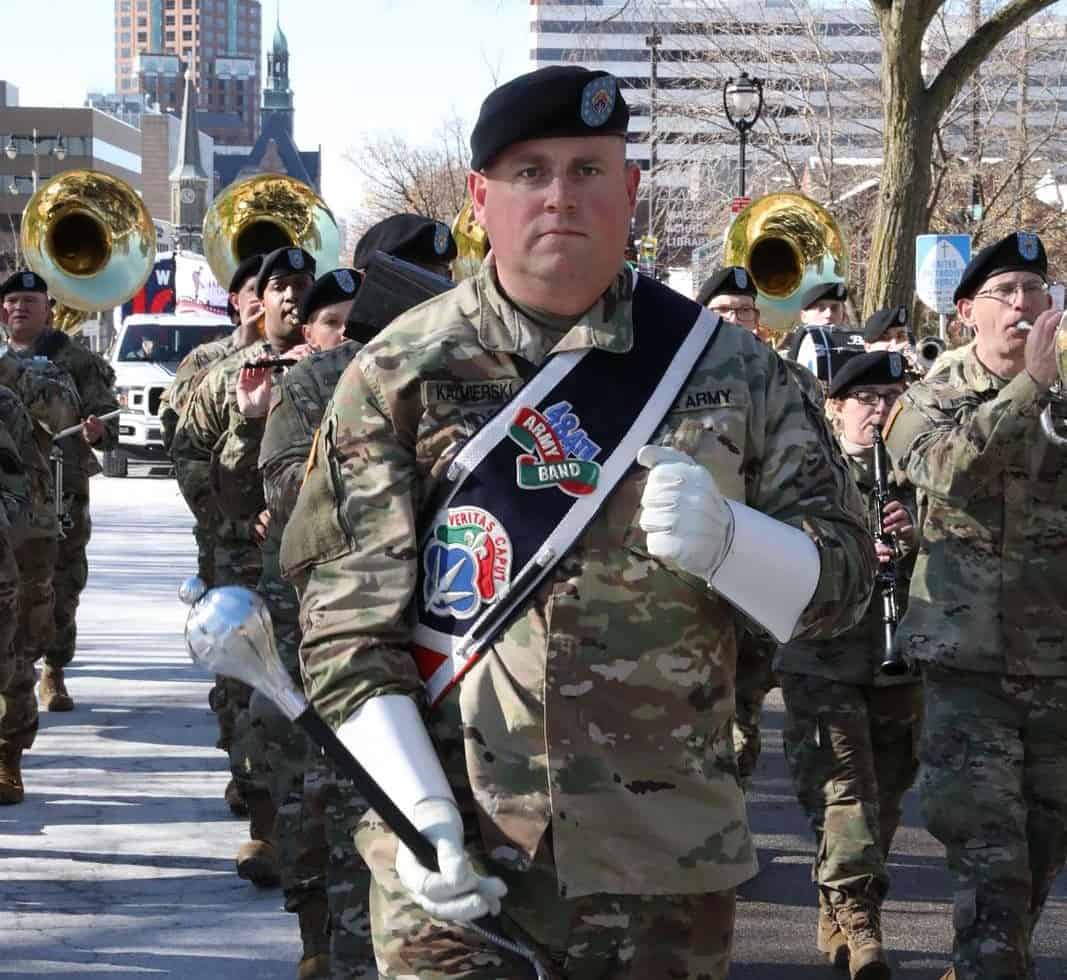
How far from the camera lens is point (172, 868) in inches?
281

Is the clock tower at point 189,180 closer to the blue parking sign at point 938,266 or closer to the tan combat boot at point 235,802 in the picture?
the blue parking sign at point 938,266

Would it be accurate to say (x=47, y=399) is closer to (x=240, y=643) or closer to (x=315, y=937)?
(x=315, y=937)

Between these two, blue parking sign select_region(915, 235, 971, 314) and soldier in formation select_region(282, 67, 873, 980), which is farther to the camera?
blue parking sign select_region(915, 235, 971, 314)

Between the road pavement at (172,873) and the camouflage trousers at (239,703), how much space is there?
33 centimetres

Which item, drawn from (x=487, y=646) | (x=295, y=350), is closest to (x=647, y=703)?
(x=487, y=646)

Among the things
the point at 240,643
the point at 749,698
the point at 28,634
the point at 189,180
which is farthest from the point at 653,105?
the point at 189,180

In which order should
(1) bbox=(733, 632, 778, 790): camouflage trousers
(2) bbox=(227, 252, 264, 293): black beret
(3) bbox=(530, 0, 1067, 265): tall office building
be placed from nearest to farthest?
(1) bbox=(733, 632, 778, 790): camouflage trousers
(2) bbox=(227, 252, 264, 293): black beret
(3) bbox=(530, 0, 1067, 265): tall office building

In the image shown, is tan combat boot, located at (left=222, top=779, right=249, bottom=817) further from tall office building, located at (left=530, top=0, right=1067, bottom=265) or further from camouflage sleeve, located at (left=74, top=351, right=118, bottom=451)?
tall office building, located at (left=530, top=0, right=1067, bottom=265)

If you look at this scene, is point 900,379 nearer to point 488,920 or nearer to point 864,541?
point 864,541

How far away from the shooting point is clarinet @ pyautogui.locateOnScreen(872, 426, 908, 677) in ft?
19.3

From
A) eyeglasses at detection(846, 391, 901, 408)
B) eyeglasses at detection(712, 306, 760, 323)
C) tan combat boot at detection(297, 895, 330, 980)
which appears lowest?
tan combat boot at detection(297, 895, 330, 980)

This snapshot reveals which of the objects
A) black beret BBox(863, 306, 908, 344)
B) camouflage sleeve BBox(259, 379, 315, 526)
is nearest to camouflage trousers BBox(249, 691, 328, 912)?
camouflage sleeve BBox(259, 379, 315, 526)

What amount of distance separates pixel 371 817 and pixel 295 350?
3293 millimetres

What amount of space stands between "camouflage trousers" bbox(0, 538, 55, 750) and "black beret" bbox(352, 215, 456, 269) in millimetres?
3106
